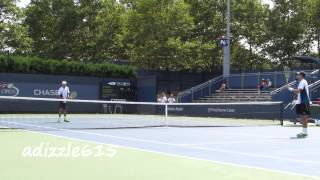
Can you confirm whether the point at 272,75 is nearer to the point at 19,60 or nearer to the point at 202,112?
the point at 202,112

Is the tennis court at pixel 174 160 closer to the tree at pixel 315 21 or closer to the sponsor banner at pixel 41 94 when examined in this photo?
the sponsor banner at pixel 41 94

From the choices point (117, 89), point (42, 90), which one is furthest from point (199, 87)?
point (42, 90)

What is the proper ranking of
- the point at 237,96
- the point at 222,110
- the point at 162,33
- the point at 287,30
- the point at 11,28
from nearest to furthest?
the point at 222,110, the point at 237,96, the point at 162,33, the point at 287,30, the point at 11,28

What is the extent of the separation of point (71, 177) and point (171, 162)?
90.2 inches

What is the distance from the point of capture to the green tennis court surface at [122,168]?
7824mm

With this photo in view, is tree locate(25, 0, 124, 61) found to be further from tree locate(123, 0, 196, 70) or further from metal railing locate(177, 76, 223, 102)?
metal railing locate(177, 76, 223, 102)

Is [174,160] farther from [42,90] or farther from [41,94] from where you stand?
[42,90]

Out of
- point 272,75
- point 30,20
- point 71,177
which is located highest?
point 30,20

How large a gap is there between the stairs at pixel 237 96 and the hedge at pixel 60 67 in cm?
677

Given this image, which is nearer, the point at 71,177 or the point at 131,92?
the point at 71,177

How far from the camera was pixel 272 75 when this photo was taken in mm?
36875

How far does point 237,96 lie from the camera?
37.3m

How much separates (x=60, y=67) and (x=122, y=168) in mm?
32084

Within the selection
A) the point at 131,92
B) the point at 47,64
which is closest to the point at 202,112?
the point at 131,92
